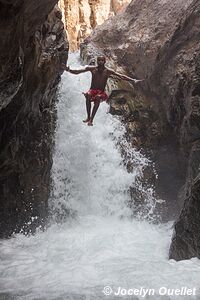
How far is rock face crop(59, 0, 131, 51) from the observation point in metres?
32.9

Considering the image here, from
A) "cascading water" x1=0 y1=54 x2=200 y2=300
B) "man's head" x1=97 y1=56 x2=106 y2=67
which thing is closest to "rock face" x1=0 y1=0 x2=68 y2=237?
"cascading water" x1=0 y1=54 x2=200 y2=300

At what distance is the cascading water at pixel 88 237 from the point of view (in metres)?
7.25

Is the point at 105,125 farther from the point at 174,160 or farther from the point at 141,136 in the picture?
the point at 174,160

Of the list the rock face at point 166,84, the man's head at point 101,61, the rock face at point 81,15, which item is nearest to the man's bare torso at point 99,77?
the man's head at point 101,61

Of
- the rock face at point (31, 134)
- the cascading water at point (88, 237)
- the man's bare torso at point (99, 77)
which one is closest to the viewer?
the cascading water at point (88, 237)

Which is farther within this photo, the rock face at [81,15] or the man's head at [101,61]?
the rock face at [81,15]

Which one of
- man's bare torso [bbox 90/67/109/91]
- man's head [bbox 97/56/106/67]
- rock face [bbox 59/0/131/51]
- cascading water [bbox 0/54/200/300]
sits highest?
rock face [bbox 59/0/131/51]

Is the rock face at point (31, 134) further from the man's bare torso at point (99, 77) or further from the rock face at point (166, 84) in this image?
the rock face at point (166, 84)

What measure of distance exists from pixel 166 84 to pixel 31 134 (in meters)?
5.37

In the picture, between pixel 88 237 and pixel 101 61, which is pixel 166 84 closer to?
pixel 101 61

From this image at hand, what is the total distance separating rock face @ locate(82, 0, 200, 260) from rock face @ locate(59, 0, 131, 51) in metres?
15.4

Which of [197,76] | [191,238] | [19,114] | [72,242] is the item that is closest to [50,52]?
[19,114]

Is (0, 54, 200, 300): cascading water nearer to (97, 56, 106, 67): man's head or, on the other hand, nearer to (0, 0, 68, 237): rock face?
(0, 0, 68, 237): rock face

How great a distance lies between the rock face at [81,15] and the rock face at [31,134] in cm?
2031
